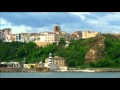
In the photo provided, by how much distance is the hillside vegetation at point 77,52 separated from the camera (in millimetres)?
6789

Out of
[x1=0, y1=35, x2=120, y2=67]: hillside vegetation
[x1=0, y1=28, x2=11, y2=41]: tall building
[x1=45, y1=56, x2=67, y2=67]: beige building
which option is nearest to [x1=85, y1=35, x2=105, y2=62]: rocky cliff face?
[x1=0, y1=35, x2=120, y2=67]: hillside vegetation

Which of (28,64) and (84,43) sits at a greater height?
(84,43)

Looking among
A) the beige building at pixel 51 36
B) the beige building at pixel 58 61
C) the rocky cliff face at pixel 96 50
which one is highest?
the beige building at pixel 51 36

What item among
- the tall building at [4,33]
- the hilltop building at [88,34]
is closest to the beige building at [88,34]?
the hilltop building at [88,34]

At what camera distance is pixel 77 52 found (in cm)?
695

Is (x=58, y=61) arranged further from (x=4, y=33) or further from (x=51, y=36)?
(x=4, y=33)

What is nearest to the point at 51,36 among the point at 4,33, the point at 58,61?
the point at 58,61

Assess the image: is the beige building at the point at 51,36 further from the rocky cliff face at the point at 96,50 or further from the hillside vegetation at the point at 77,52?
the rocky cliff face at the point at 96,50

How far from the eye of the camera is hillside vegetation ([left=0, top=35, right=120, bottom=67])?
22.3 ft

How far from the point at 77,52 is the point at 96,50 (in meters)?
0.42
